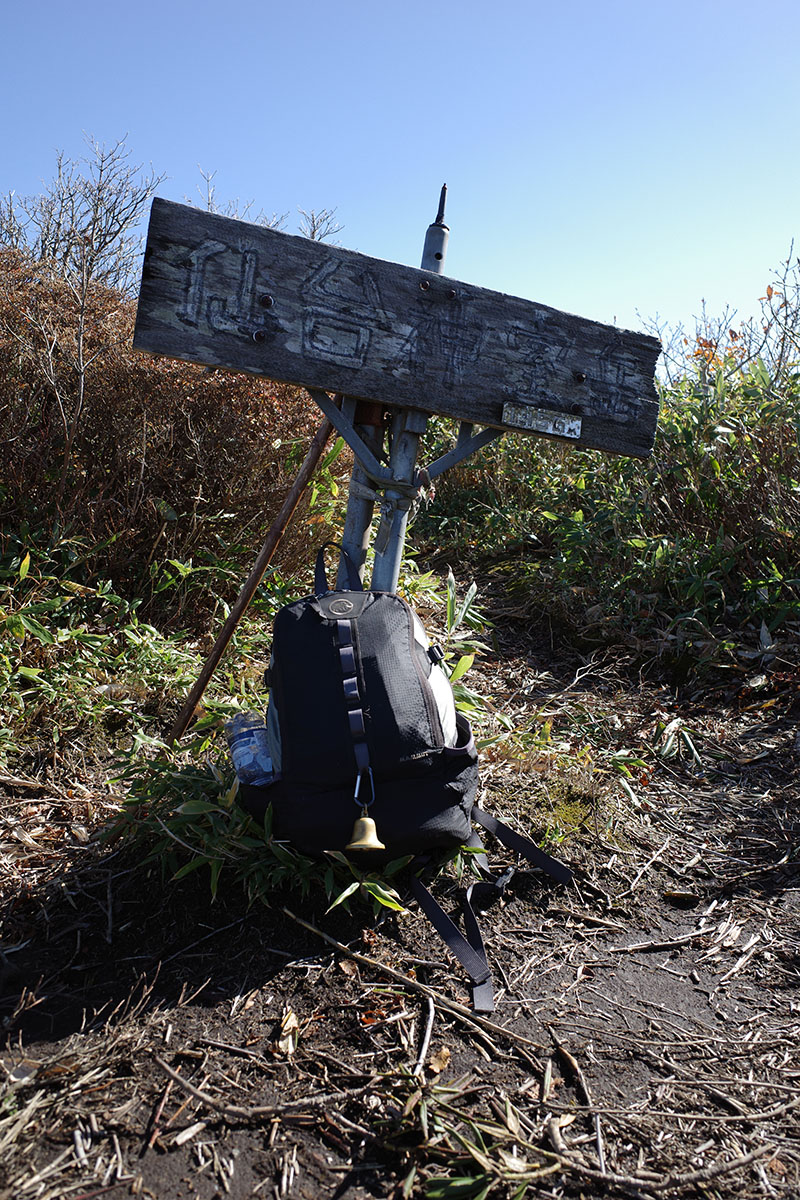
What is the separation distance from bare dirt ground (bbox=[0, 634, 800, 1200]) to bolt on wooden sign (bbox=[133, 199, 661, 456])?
1.30m

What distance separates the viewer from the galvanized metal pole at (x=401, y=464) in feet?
7.82

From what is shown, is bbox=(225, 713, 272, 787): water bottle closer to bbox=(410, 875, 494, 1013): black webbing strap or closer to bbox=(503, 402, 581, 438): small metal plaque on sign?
bbox=(410, 875, 494, 1013): black webbing strap

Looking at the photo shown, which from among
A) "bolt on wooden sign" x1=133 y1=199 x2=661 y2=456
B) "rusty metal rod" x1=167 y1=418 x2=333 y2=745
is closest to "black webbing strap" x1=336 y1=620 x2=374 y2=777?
"rusty metal rod" x1=167 y1=418 x2=333 y2=745

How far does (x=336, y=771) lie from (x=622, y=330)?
5.65 feet

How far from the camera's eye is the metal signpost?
81.1 inches

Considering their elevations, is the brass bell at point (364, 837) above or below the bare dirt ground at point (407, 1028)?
above

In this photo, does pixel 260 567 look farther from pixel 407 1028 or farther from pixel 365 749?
pixel 407 1028

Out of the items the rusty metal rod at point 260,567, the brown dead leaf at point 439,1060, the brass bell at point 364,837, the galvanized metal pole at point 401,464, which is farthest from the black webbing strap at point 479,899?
the rusty metal rod at point 260,567

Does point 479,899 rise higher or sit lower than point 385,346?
lower

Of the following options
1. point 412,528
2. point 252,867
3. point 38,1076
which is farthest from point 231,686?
point 412,528

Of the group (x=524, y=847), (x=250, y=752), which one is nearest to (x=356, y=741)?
(x=250, y=752)

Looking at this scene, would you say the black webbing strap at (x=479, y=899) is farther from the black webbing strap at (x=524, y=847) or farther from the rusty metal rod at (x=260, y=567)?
the rusty metal rod at (x=260, y=567)

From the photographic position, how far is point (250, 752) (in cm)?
227

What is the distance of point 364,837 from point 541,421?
141cm
